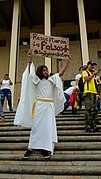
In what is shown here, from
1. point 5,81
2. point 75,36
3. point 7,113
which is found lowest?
point 7,113

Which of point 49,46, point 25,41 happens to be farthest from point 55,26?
point 49,46

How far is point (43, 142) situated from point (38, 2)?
11.4 metres

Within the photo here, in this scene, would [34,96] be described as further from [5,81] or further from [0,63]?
[0,63]

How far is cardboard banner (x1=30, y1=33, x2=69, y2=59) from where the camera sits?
430 centimetres

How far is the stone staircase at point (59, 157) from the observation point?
10.6ft

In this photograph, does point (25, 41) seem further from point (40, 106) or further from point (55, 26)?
point (40, 106)

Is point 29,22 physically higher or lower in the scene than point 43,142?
higher

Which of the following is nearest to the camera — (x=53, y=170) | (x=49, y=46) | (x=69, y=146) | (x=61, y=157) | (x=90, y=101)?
(x=53, y=170)

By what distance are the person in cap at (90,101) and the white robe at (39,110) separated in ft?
3.77

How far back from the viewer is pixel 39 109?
3.80m

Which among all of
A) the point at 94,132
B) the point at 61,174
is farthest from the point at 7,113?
the point at 61,174

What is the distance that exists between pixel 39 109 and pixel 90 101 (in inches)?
63.4

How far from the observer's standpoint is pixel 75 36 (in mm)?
14945

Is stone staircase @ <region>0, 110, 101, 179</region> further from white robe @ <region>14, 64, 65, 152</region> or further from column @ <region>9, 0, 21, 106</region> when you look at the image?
column @ <region>9, 0, 21, 106</region>
